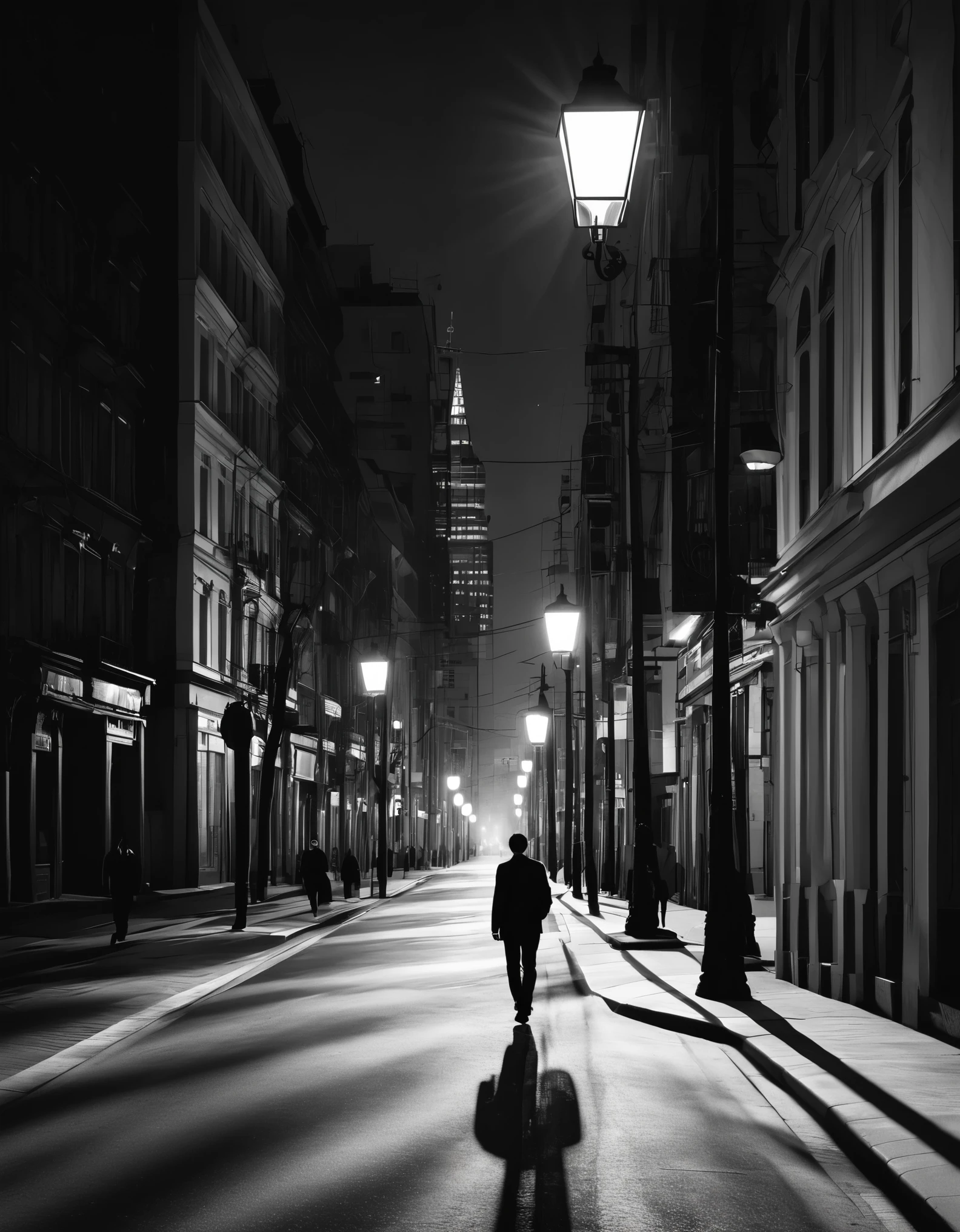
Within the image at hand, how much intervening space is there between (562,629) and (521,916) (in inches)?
645

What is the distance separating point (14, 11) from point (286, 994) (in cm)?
2311

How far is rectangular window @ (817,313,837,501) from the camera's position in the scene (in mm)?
18234

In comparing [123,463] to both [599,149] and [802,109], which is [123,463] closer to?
[802,109]

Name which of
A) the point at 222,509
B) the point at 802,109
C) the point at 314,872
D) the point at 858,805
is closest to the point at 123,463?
the point at 222,509

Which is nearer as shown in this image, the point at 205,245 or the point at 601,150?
the point at 601,150

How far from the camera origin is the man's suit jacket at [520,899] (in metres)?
14.9

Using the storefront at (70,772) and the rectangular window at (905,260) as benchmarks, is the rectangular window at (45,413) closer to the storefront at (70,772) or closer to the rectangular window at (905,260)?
the storefront at (70,772)

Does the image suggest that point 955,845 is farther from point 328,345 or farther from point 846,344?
point 328,345

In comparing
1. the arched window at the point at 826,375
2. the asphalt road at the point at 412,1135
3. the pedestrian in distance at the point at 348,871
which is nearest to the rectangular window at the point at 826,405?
the arched window at the point at 826,375

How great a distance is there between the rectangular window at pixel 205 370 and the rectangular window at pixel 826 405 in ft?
103

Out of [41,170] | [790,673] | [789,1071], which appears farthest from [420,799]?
[789,1071]

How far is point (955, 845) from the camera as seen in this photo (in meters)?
13.5

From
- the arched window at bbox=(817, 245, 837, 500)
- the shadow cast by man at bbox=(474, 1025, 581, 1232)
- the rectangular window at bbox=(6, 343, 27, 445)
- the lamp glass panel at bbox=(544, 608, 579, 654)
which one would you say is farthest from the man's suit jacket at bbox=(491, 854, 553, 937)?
the rectangular window at bbox=(6, 343, 27, 445)

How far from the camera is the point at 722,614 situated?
16672 millimetres
